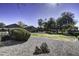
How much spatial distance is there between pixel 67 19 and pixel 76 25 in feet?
0.43

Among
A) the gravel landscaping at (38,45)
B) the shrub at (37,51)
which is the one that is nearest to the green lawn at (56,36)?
the gravel landscaping at (38,45)

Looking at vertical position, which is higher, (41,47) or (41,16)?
(41,16)

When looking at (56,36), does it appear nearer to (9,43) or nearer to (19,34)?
(19,34)

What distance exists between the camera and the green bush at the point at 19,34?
4.73 m

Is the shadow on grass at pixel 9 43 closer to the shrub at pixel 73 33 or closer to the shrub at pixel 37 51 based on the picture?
the shrub at pixel 37 51

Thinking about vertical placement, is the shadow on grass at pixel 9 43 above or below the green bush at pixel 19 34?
below

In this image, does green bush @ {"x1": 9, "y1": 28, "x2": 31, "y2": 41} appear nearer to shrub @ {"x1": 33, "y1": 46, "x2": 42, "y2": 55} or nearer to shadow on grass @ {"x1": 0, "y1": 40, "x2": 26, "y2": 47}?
shadow on grass @ {"x1": 0, "y1": 40, "x2": 26, "y2": 47}

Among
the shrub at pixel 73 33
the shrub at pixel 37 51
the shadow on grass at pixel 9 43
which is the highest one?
the shrub at pixel 73 33

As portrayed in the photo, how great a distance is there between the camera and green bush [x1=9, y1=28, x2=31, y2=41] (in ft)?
15.5

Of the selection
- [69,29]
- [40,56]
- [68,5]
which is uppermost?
[68,5]

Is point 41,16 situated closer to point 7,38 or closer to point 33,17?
point 33,17

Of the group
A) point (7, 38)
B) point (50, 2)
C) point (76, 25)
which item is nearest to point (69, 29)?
point (76, 25)

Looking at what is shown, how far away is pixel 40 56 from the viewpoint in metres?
4.71

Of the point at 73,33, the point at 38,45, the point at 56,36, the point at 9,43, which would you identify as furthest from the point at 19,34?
the point at 73,33
